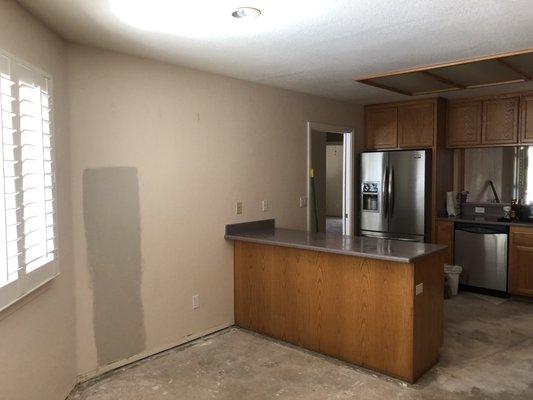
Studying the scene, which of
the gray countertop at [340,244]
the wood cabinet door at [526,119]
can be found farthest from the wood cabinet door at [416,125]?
the gray countertop at [340,244]

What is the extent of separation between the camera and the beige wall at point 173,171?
2912 millimetres

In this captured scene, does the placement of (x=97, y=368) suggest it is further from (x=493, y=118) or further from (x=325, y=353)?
(x=493, y=118)

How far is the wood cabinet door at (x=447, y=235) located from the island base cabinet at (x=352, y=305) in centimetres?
208

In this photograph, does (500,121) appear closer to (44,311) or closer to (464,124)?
(464,124)

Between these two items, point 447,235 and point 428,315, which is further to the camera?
point 447,235

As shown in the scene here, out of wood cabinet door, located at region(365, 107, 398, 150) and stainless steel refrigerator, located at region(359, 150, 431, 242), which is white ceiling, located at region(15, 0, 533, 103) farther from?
wood cabinet door, located at region(365, 107, 398, 150)

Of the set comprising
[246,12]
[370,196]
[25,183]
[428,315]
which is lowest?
[428,315]

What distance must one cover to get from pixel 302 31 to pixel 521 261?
3.62m

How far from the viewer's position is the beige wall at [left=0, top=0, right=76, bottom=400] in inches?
80.6

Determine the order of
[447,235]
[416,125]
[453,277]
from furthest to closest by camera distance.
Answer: [416,125], [447,235], [453,277]

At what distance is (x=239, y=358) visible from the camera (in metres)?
3.31

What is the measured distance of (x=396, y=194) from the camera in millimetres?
5160

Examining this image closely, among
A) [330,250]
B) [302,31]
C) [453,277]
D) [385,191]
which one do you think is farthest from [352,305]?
[385,191]

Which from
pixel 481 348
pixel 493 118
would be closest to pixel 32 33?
pixel 481 348
